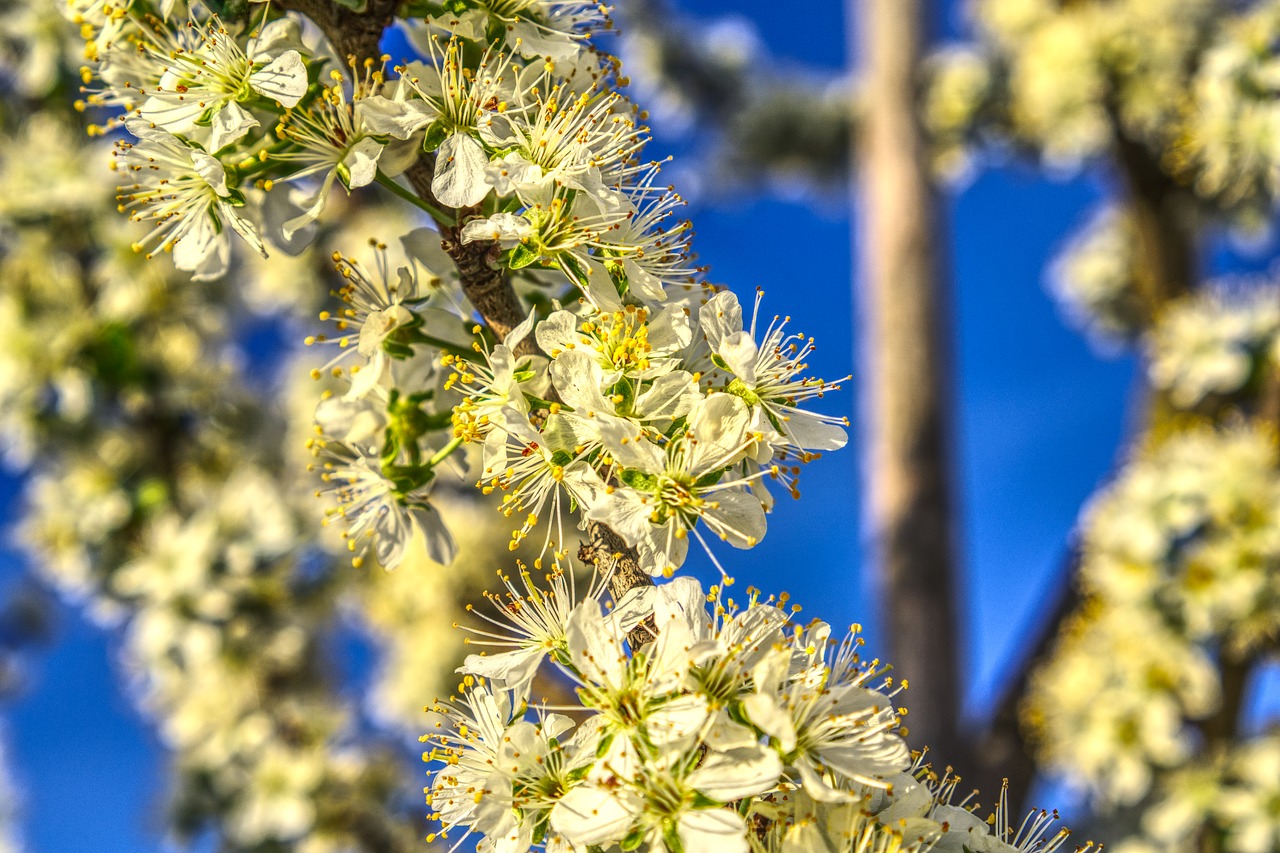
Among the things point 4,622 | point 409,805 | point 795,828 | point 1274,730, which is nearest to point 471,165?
point 795,828

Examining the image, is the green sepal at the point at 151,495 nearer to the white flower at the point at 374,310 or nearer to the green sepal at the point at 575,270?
the white flower at the point at 374,310

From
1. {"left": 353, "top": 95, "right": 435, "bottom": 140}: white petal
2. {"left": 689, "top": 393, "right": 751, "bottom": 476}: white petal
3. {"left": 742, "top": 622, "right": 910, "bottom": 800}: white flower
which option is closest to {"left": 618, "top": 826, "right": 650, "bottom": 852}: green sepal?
{"left": 742, "top": 622, "right": 910, "bottom": 800}: white flower

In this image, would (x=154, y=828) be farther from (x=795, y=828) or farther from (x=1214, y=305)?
(x=1214, y=305)

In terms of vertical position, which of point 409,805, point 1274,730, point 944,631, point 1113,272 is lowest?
point 409,805

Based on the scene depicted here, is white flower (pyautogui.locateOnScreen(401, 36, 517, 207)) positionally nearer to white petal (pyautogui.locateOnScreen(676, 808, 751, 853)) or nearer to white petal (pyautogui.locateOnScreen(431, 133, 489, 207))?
white petal (pyautogui.locateOnScreen(431, 133, 489, 207))

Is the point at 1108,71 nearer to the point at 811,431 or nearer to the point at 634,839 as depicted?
the point at 811,431

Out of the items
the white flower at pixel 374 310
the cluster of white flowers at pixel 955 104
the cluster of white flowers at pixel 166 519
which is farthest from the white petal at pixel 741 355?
the cluster of white flowers at pixel 955 104

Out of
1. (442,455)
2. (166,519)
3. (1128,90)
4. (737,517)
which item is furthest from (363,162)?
(1128,90)
